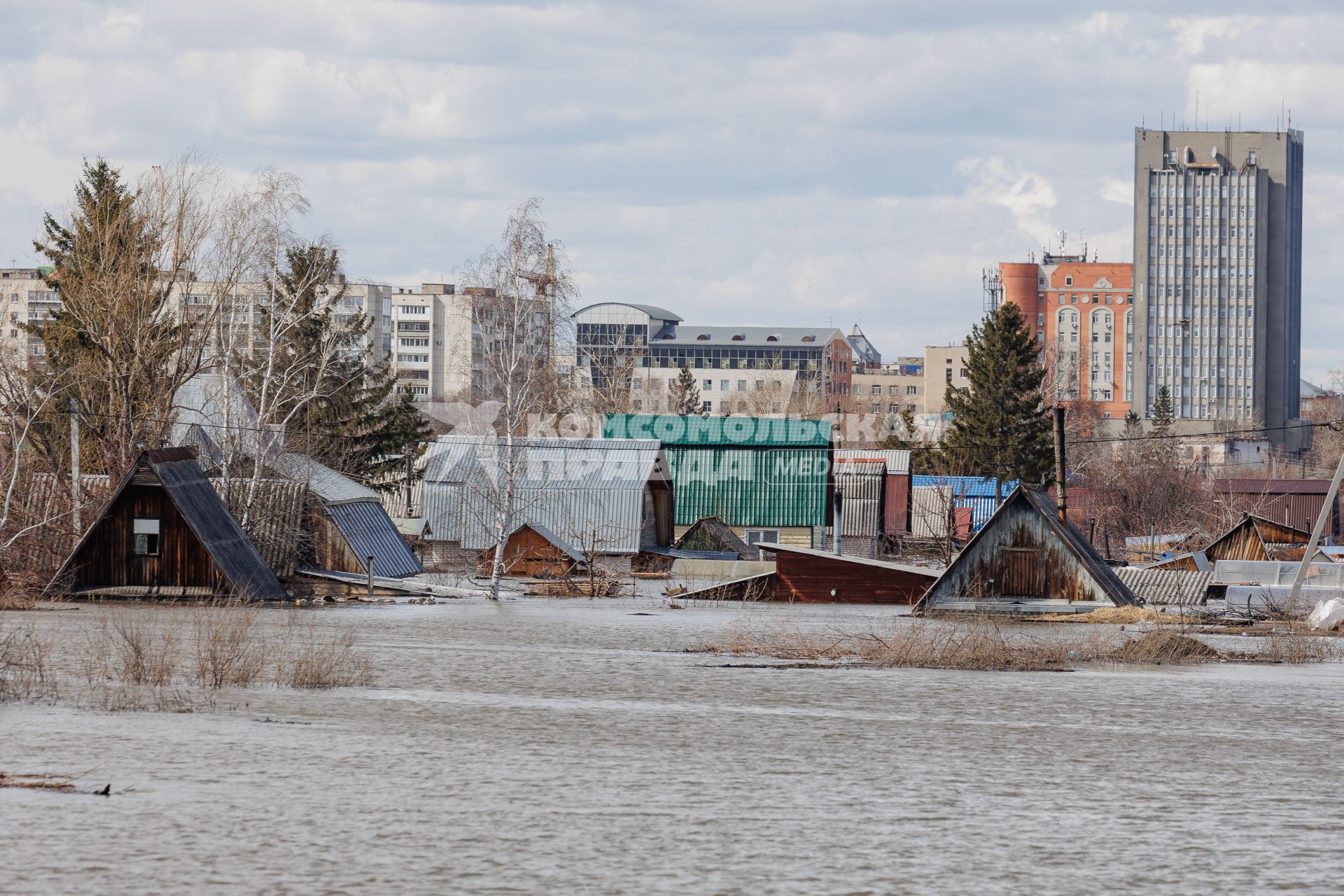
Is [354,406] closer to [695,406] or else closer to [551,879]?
[551,879]

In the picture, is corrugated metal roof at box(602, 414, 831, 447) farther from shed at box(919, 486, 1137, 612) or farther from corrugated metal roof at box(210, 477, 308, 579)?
shed at box(919, 486, 1137, 612)

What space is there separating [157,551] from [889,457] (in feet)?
153

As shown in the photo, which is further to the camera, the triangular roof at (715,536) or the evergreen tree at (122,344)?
the triangular roof at (715,536)

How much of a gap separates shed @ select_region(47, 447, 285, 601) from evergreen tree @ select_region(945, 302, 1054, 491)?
47386 mm

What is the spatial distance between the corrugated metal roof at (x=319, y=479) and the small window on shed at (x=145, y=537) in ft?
21.3

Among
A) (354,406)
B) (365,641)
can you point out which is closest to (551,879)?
(365,641)

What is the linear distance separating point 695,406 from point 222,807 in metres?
127

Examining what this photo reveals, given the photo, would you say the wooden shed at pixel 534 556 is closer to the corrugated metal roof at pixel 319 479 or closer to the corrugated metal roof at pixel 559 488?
the corrugated metal roof at pixel 559 488

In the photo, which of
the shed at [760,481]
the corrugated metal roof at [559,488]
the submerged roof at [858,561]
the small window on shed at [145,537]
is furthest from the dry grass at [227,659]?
the shed at [760,481]

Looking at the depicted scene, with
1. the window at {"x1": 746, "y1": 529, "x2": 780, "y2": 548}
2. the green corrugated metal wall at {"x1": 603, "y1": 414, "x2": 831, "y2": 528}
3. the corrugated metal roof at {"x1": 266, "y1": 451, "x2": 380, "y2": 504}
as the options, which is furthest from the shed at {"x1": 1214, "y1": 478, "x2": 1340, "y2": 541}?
the corrugated metal roof at {"x1": 266, "y1": 451, "x2": 380, "y2": 504}

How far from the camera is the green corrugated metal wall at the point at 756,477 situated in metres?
71.6

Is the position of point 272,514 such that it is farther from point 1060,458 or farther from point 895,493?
point 895,493

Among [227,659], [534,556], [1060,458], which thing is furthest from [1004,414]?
[227,659]

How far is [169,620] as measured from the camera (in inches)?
1344
